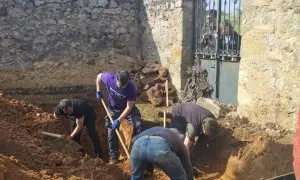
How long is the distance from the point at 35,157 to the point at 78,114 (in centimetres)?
124

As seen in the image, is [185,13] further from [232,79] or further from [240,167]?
[240,167]

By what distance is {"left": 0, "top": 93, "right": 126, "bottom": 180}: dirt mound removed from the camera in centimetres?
471

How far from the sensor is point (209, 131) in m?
5.66

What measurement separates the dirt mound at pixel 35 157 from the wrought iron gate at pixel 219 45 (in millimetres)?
3135

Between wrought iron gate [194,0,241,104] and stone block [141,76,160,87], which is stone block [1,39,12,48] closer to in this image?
stone block [141,76,160,87]

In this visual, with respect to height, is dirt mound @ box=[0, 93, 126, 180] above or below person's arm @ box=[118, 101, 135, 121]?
below

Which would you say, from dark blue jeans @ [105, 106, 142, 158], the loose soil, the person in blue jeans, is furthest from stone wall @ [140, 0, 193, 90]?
the person in blue jeans

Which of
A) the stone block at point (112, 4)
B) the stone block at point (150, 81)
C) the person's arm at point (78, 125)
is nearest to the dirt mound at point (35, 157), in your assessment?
the person's arm at point (78, 125)

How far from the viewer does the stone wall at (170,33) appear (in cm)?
832

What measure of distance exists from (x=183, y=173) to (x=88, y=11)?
21.5 ft

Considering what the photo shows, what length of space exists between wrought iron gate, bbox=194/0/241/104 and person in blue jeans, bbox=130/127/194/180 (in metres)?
3.55

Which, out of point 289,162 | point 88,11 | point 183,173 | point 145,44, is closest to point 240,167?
point 289,162

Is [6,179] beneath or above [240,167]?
above

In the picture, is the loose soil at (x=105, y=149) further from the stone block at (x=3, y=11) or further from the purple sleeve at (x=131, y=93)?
the stone block at (x=3, y=11)
